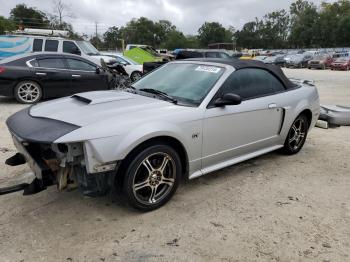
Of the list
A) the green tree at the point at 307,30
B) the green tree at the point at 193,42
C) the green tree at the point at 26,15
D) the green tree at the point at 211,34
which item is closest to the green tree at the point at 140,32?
the green tree at the point at 193,42

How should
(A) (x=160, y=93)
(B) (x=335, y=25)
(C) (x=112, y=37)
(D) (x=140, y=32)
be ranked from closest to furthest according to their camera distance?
(A) (x=160, y=93) → (B) (x=335, y=25) → (C) (x=112, y=37) → (D) (x=140, y=32)

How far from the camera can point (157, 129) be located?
3.49 metres

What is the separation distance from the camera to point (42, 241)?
10.3 ft

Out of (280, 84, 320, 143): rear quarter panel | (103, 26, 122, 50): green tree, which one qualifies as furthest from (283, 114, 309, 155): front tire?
(103, 26, 122, 50): green tree

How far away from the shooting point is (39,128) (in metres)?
3.34

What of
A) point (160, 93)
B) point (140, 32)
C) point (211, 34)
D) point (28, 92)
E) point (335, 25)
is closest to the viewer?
point (160, 93)

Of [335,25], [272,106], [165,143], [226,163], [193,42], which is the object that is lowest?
[226,163]

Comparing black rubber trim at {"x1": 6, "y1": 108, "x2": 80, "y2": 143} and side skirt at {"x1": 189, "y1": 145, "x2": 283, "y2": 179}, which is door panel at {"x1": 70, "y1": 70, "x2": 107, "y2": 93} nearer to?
black rubber trim at {"x1": 6, "y1": 108, "x2": 80, "y2": 143}

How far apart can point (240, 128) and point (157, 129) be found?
1.33 meters

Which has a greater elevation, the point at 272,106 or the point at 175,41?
the point at 175,41

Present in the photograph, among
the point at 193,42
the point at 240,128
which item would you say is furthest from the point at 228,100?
the point at 193,42

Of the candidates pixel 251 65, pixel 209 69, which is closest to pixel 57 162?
pixel 209 69

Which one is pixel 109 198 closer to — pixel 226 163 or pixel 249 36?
pixel 226 163

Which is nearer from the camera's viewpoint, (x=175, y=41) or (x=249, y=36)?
(x=175, y=41)
